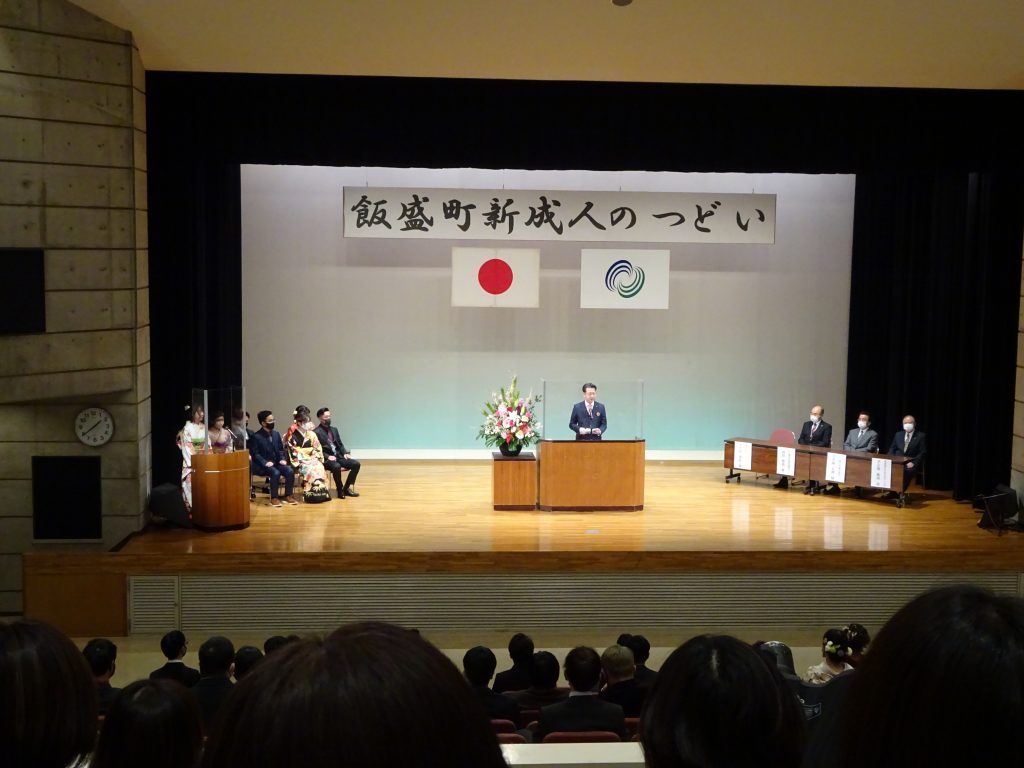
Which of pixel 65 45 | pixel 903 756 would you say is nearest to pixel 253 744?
pixel 903 756

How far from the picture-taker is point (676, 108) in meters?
9.41

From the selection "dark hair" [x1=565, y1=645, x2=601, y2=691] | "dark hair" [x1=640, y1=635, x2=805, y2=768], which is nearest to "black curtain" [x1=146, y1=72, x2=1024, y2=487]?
"dark hair" [x1=565, y1=645, x2=601, y2=691]

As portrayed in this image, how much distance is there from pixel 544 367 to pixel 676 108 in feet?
13.4

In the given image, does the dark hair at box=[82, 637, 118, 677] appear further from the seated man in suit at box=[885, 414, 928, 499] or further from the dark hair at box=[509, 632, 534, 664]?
the seated man in suit at box=[885, 414, 928, 499]

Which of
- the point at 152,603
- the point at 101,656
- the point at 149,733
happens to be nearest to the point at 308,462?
the point at 152,603

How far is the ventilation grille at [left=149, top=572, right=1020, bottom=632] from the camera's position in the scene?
7.98 metres

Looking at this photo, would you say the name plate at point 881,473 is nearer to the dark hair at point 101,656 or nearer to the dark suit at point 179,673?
the dark suit at point 179,673

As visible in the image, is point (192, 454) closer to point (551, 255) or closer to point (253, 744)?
point (551, 255)

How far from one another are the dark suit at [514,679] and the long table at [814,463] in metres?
5.89

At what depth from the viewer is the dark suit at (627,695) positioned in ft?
15.9

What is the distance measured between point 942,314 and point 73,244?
850 cm

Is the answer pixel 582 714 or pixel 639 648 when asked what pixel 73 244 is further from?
pixel 582 714

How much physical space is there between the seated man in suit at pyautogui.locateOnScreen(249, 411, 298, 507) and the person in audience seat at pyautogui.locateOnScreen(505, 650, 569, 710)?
5399mm

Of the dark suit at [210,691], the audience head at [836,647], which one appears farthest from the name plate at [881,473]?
the dark suit at [210,691]
